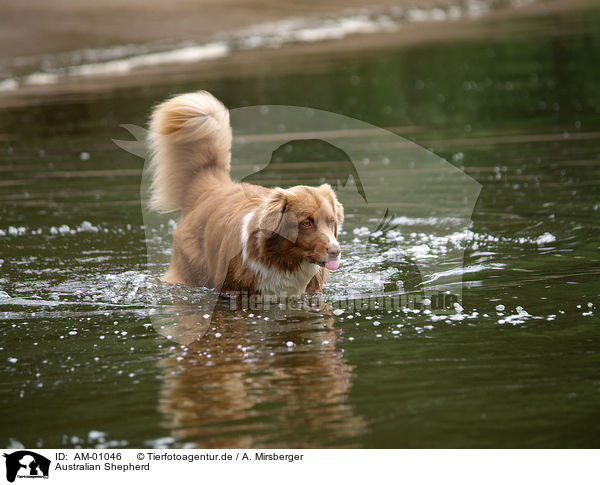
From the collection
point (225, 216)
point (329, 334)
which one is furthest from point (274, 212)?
point (329, 334)

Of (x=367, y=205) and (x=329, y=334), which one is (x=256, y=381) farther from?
(x=367, y=205)

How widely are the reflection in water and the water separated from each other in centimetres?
2

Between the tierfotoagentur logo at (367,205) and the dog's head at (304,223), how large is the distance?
2.14 feet

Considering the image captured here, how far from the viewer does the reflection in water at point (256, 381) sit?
5.26 m

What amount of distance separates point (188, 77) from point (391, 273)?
18.9 metres

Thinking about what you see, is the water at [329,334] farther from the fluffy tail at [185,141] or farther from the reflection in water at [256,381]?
the fluffy tail at [185,141]

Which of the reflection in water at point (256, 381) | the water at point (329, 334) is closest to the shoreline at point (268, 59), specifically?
the water at point (329, 334)

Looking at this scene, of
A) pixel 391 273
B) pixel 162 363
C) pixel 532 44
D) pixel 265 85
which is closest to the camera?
pixel 162 363

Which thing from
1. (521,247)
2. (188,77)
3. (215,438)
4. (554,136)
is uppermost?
(188,77)

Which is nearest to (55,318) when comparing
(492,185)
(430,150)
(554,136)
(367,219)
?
(367,219)

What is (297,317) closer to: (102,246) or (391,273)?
(391,273)

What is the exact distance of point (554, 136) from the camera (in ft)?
49.4
